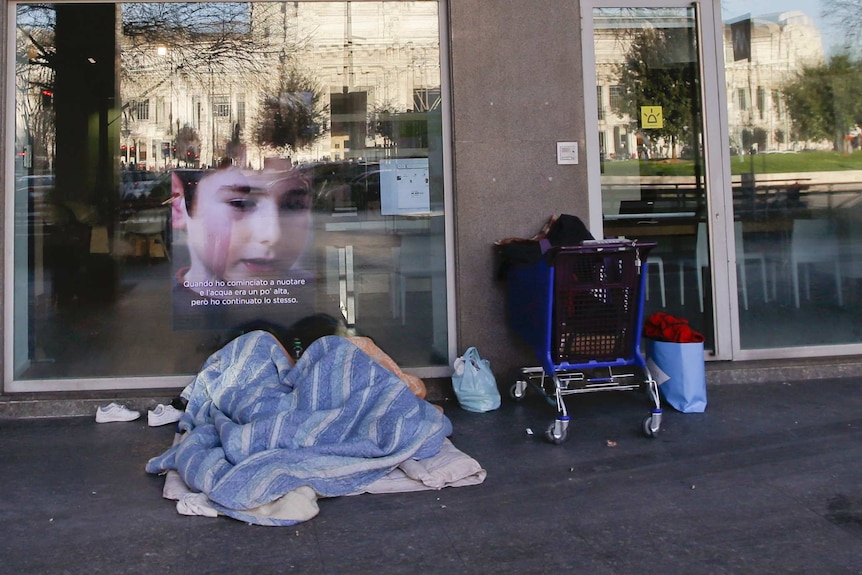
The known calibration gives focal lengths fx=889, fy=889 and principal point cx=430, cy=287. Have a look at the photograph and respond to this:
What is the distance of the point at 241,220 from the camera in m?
6.44

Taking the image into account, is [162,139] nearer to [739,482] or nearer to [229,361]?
[229,361]

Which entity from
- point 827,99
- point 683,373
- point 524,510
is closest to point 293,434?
point 524,510

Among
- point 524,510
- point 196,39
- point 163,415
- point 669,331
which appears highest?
point 196,39

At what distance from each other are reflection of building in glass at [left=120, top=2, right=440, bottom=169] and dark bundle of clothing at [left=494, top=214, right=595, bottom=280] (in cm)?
109

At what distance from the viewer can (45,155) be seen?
6.32 metres

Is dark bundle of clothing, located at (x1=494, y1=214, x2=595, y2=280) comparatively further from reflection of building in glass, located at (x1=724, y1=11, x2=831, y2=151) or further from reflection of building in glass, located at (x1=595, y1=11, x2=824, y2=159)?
reflection of building in glass, located at (x1=724, y1=11, x2=831, y2=151)

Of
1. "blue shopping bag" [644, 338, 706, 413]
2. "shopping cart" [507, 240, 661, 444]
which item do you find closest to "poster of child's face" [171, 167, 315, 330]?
"shopping cart" [507, 240, 661, 444]

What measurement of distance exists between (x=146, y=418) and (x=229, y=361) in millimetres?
860

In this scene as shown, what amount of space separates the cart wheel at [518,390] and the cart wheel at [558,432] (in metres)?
0.98

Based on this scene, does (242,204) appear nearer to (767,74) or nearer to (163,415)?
(163,415)

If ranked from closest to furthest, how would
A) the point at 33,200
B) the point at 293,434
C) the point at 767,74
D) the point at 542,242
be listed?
the point at 293,434 → the point at 542,242 → the point at 33,200 → the point at 767,74

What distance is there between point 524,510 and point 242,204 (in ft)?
11.1

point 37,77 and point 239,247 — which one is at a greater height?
point 37,77

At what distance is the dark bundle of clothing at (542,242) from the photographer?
5855 millimetres
